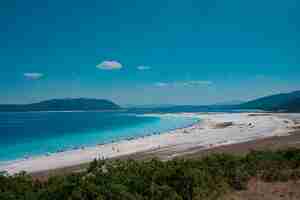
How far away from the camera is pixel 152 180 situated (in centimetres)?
888

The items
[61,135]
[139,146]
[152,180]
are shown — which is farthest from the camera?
[61,135]

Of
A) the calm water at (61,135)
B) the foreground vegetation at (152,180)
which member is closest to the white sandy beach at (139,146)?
the calm water at (61,135)

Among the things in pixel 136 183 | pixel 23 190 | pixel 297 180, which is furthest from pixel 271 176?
pixel 23 190

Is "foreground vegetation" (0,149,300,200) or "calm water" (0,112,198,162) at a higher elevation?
"foreground vegetation" (0,149,300,200)

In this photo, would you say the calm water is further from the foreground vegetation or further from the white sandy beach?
the foreground vegetation

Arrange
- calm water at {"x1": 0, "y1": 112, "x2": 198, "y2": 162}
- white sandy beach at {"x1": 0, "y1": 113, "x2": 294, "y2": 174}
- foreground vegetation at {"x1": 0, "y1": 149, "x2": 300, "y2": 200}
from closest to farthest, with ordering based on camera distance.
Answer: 1. foreground vegetation at {"x1": 0, "y1": 149, "x2": 300, "y2": 200}
2. white sandy beach at {"x1": 0, "y1": 113, "x2": 294, "y2": 174}
3. calm water at {"x1": 0, "y1": 112, "x2": 198, "y2": 162}

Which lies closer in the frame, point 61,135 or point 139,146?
point 139,146

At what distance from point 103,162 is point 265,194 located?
524 cm

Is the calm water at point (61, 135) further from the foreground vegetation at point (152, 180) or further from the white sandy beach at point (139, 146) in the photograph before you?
the foreground vegetation at point (152, 180)

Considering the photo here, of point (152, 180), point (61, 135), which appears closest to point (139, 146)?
point (152, 180)

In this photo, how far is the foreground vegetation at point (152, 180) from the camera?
7320mm

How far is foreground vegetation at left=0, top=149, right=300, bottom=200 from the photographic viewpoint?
7.32 metres

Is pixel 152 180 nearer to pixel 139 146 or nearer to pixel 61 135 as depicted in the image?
pixel 139 146

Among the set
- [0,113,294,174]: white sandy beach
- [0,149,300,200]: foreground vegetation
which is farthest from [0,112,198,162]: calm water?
[0,149,300,200]: foreground vegetation
